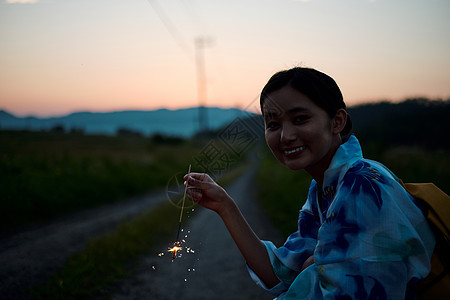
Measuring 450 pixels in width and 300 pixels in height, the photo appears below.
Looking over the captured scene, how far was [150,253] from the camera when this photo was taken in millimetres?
4566

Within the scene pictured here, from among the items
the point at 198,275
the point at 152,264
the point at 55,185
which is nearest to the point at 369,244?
the point at 198,275

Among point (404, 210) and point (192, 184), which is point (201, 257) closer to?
point (192, 184)

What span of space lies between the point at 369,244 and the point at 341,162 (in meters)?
0.42

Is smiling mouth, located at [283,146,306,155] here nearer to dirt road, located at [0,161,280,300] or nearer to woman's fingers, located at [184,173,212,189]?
woman's fingers, located at [184,173,212,189]

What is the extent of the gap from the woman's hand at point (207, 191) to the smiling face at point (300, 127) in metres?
0.39

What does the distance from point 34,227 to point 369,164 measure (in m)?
5.66

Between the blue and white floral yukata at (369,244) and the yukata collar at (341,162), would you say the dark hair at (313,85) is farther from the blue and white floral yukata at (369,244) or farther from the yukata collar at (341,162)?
the blue and white floral yukata at (369,244)

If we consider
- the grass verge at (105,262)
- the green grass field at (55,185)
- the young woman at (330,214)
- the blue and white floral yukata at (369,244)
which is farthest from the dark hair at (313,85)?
the green grass field at (55,185)

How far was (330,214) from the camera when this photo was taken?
4.32 ft

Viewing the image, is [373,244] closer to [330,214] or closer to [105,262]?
[330,214]

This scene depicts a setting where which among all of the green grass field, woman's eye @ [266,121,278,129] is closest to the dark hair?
woman's eye @ [266,121,278,129]

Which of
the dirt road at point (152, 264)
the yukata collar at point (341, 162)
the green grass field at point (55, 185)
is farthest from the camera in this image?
the green grass field at point (55, 185)

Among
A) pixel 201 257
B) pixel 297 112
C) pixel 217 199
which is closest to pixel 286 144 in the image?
pixel 297 112

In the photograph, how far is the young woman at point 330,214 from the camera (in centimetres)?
118
